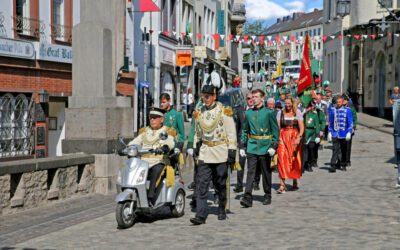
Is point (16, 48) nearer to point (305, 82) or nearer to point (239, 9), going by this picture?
point (305, 82)

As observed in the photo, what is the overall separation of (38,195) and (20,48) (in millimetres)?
10774

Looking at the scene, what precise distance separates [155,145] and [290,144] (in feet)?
13.3

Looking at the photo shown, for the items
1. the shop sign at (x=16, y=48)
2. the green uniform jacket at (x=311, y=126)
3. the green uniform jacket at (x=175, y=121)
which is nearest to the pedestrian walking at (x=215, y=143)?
the green uniform jacket at (x=175, y=121)

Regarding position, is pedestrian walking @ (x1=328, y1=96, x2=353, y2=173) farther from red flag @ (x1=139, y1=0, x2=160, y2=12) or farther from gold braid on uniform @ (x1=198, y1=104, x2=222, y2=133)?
red flag @ (x1=139, y1=0, x2=160, y2=12)

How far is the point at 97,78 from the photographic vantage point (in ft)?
38.7

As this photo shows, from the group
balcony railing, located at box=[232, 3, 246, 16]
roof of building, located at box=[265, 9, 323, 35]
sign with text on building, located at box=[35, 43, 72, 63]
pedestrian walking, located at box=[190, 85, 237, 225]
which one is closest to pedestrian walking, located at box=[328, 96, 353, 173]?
pedestrian walking, located at box=[190, 85, 237, 225]

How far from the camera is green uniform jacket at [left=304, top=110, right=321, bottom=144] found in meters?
16.7

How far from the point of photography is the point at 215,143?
9367 millimetres

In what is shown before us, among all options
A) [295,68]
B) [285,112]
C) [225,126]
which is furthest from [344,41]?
[225,126]

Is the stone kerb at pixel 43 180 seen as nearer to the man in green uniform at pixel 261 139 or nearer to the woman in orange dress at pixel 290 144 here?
the man in green uniform at pixel 261 139

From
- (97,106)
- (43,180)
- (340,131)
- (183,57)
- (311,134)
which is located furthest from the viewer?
(183,57)

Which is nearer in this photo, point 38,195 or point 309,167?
point 38,195

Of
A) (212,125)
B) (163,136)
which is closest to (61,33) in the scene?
(212,125)

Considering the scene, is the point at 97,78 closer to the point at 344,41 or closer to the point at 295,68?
the point at 344,41
